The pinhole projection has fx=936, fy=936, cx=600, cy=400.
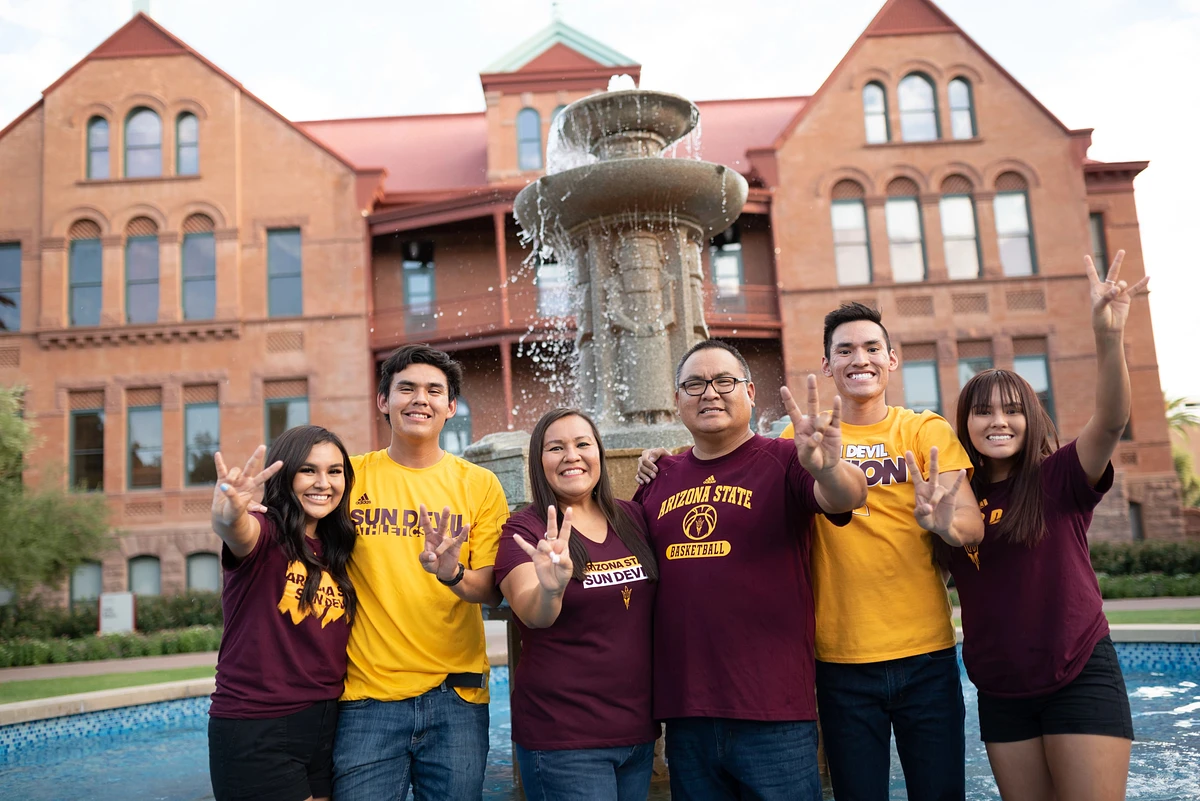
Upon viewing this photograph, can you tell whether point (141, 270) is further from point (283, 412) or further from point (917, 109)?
point (917, 109)

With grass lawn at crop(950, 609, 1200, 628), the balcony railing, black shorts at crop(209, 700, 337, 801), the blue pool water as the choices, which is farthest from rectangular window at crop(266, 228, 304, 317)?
black shorts at crop(209, 700, 337, 801)

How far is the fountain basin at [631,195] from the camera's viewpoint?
25.2ft

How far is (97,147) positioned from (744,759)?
81.4 feet

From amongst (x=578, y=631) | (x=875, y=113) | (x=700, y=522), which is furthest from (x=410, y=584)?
(x=875, y=113)

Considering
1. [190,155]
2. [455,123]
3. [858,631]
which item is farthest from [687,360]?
[455,123]

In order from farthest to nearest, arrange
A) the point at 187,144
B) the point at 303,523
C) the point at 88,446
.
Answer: the point at 187,144 → the point at 88,446 → the point at 303,523

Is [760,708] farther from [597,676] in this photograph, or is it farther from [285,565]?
[285,565]

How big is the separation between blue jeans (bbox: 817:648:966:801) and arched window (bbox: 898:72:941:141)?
877 inches

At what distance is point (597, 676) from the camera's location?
9.60 ft

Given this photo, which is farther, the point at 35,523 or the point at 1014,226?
the point at 1014,226

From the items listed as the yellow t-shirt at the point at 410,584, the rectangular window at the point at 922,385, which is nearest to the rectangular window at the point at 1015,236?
the rectangular window at the point at 922,385

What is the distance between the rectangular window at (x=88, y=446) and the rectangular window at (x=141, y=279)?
8.15 feet

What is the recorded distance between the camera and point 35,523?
17453 millimetres

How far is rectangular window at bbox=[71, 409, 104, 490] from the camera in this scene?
861 inches
